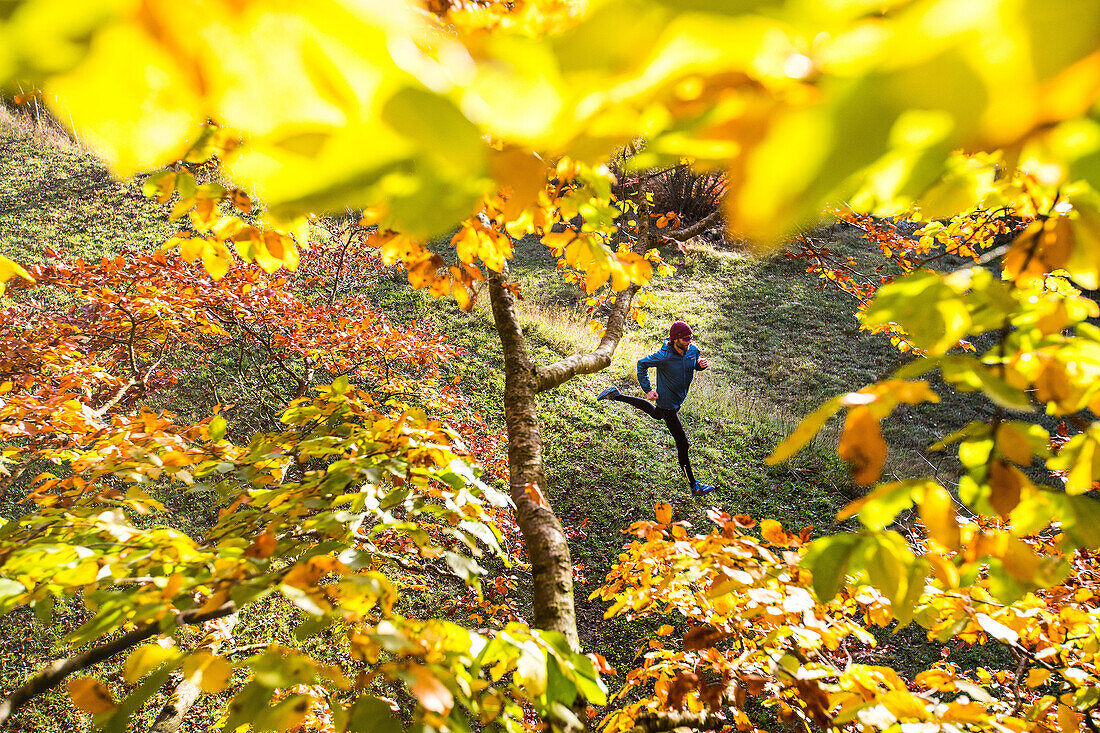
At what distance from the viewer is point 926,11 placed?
240 mm

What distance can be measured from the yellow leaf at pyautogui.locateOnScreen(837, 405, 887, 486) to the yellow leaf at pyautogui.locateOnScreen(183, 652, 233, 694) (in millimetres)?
819

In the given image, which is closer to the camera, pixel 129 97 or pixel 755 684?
pixel 129 97

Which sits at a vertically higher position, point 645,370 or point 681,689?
point 645,370

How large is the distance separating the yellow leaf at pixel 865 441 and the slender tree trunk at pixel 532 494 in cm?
68

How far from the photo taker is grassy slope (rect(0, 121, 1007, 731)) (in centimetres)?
522

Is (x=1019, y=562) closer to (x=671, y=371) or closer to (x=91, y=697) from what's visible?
(x=91, y=697)

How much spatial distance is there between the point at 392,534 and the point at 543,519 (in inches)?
96.7

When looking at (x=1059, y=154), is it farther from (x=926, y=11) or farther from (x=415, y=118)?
(x=415, y=118)

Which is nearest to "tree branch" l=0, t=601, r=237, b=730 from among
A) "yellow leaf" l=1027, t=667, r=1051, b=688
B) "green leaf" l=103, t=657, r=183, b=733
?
"green leaf" l=103, t=657, r=183, b=733

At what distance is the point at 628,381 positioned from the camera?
767 cm

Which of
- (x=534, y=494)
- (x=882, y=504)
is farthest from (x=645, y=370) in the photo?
(x=882, y=504)

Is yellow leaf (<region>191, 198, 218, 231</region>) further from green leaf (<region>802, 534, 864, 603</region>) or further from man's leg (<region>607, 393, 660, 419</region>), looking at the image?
man's leg (<region>607, 393, 660, 419</region>)

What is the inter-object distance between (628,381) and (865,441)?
713 centimetres

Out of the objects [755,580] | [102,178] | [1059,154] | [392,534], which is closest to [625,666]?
[392,534]
